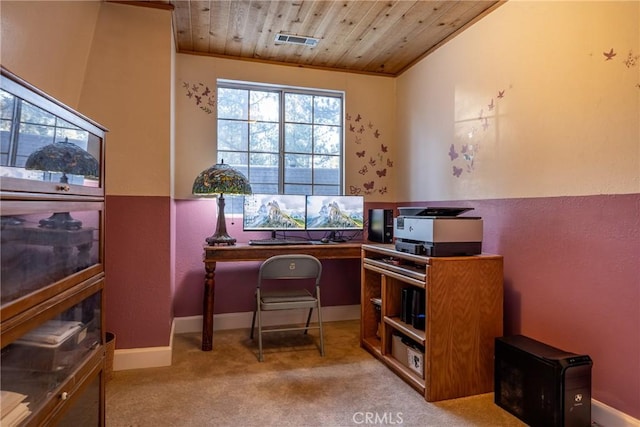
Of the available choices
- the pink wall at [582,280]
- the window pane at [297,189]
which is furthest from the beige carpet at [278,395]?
the window pane at [297,189]

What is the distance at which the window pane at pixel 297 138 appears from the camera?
351 cm

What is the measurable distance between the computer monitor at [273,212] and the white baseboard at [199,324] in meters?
0.84

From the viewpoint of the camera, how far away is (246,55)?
3283mm

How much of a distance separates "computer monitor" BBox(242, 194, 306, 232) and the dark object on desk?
1811mm

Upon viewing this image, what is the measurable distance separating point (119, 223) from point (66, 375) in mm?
1370

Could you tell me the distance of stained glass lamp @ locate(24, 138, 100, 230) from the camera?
3.84 ft

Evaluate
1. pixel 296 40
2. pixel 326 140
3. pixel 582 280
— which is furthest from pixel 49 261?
pixel 326 140

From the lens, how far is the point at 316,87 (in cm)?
352

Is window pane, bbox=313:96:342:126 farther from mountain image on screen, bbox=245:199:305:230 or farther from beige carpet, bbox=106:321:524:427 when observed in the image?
beige carpet, bbox=106:321:524:427

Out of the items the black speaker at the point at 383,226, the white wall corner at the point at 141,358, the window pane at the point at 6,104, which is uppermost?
the window pane at the point at 6,104

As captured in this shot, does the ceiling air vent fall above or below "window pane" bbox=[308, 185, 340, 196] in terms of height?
above

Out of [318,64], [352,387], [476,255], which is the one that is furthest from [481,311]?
[318,64]

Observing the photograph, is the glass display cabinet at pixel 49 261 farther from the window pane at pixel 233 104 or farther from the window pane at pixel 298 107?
the window pane at pixel 298 107

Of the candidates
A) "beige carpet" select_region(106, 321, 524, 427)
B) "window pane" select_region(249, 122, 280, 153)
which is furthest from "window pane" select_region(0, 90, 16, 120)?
"window pane" select_region(249, 122, 280, 153)
